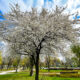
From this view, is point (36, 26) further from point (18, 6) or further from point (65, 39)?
point (65, 39)

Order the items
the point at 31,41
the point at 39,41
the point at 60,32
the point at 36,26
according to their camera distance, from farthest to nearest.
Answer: the point at 39,41
the point at 31,41
the point at 60,32
the point at 36,26

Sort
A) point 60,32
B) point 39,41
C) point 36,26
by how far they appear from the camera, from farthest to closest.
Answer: point 39,41 → point 60,32 → point 36,26

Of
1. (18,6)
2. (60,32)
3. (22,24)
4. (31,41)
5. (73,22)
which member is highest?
→ (18,6)

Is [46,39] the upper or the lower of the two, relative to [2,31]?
lower

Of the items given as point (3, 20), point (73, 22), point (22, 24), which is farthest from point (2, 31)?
point (73, 22)

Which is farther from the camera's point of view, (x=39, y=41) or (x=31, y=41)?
(x=39, y=41)

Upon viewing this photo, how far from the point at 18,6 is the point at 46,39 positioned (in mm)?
3321

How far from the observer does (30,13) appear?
6.45 m

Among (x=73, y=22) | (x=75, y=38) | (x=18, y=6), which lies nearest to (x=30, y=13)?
(x=18, y=6)

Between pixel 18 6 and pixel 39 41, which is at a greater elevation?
pixel 18 6

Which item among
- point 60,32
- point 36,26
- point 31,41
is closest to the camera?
point 36,26

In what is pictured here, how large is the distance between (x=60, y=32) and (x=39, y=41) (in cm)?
188

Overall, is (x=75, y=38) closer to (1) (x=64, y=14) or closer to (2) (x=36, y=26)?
(1) (x=64, y=14)

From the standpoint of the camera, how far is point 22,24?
5.58 meters
